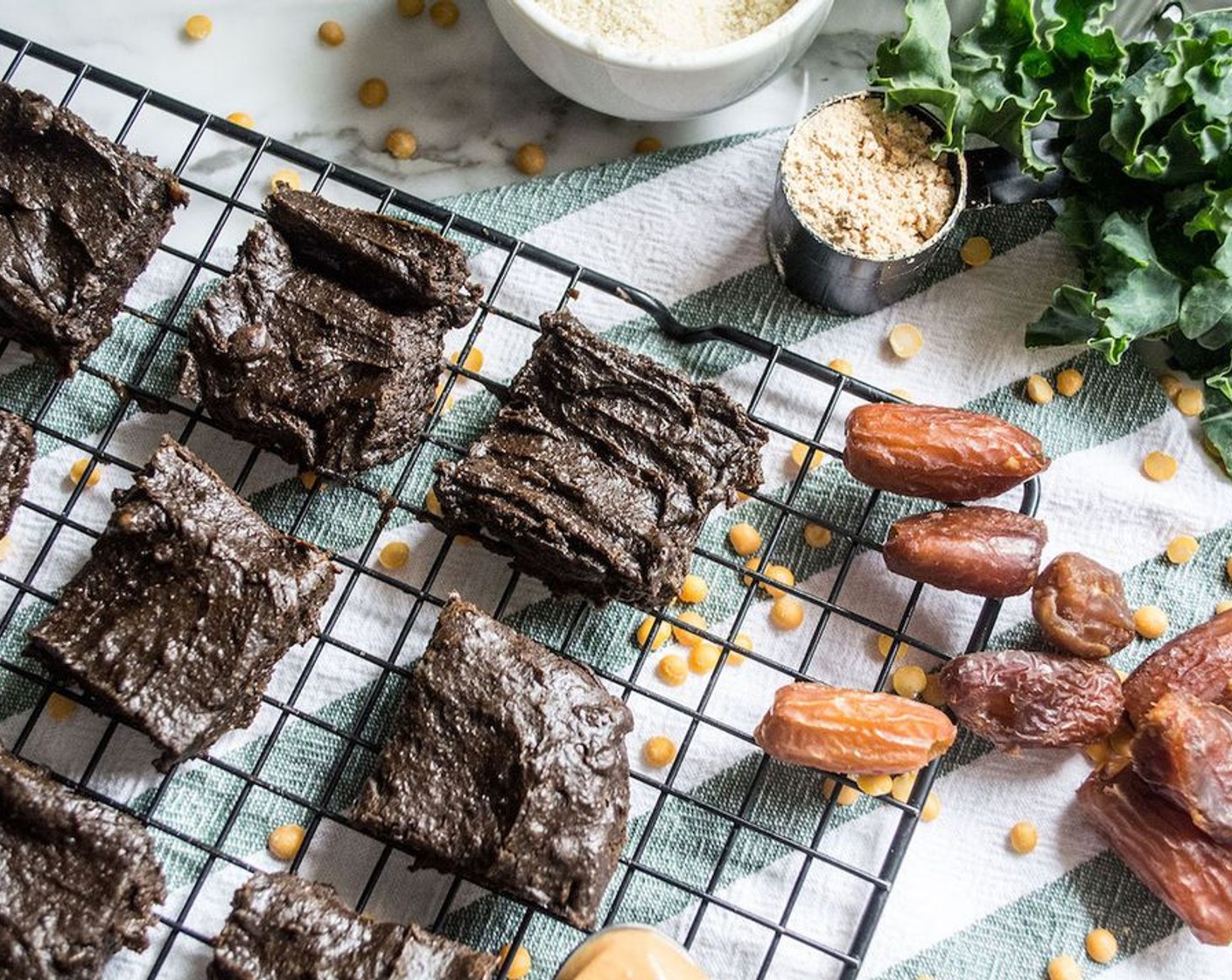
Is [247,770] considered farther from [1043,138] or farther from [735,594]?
[1043,138]

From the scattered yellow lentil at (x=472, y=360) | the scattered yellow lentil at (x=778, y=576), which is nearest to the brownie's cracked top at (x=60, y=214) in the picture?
the scattered yellow lentil at (x=472, y=360)

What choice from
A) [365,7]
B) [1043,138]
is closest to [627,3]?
[365,7]

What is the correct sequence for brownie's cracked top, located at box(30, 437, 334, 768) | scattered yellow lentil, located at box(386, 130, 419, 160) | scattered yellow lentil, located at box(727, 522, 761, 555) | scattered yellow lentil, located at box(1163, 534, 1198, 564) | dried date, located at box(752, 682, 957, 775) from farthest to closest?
scattered yellow lentil, located at box(386, 130, 419, 160), scattered yellow lentil, located at box(1163, 534, 1198, 564), scattered yellow lentil, located at box(727, 522, 761, 555), dried date, located at box(752, 682, 957, 775), brownie's cracked top, located at box(30, 437, 334, 768)

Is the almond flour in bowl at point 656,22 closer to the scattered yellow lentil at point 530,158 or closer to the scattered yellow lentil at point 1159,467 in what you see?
the scattered yellow lentil at point 530,158

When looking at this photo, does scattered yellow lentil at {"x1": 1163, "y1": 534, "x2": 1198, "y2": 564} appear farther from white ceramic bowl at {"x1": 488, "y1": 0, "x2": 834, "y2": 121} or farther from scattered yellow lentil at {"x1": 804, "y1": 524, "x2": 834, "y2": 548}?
white ceramic bowl at {"x1": 488, "y1": 0, "x2": 834, "y2": 121}

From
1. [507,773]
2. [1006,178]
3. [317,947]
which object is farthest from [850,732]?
[1006,178]

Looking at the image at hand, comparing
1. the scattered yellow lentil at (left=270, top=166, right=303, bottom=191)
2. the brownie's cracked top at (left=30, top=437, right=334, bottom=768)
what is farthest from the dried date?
the scattered yellow lentil at (left=270, top=166, right=303, bottom=191)

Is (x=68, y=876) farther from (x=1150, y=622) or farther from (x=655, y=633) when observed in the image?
(x=1150, y=622)
